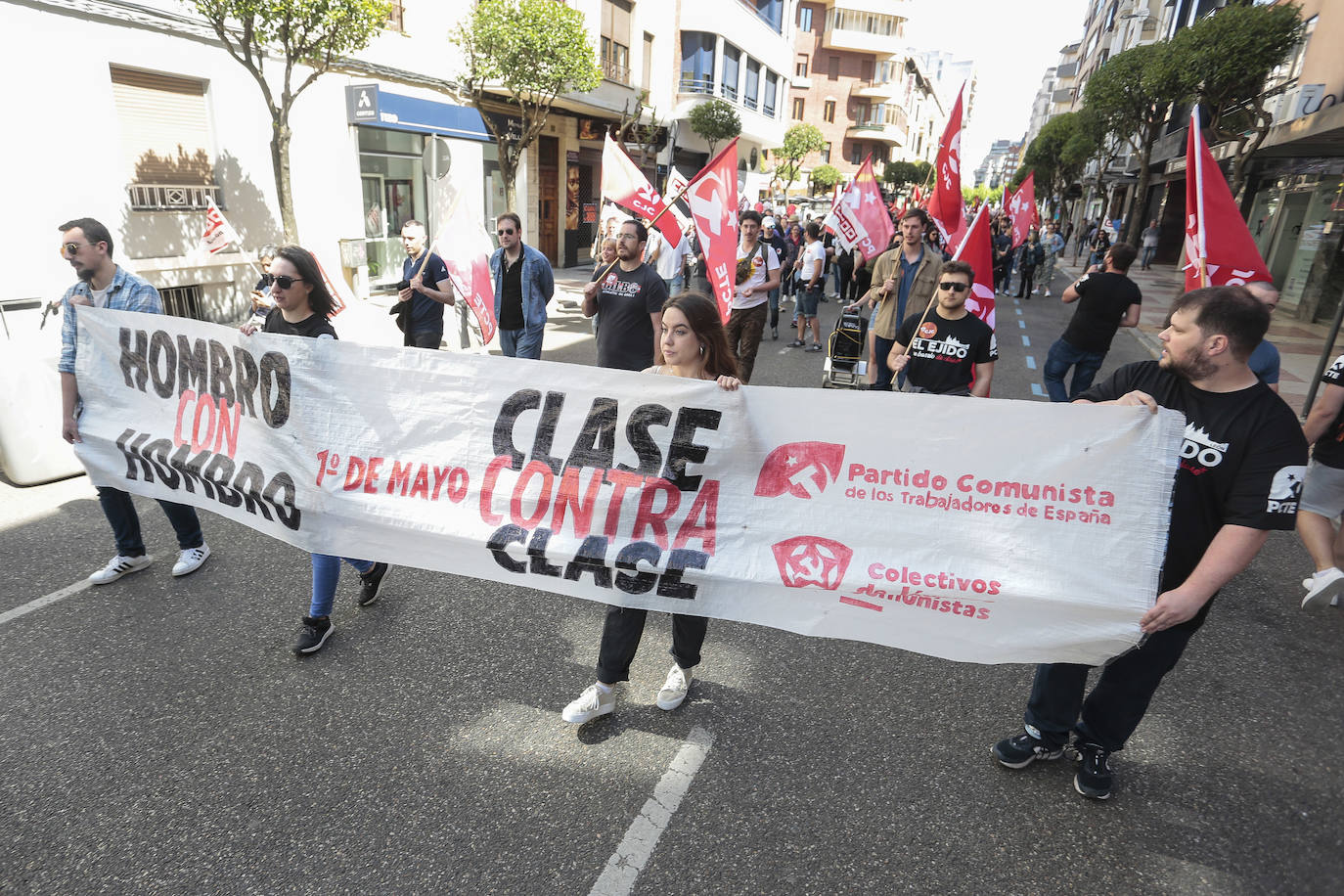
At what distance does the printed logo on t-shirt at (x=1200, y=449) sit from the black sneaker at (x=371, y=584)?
12.4 ft

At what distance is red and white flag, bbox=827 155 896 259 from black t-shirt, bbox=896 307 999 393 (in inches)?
223

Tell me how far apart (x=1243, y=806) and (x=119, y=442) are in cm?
540

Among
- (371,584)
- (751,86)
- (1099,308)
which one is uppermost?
(751,86)

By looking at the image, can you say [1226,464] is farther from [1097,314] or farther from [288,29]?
[288,29]

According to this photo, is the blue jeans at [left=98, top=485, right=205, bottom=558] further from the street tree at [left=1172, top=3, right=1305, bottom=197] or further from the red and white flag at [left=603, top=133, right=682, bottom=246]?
the street tree at [left=1172, top=3, right=1305, bottom=197]

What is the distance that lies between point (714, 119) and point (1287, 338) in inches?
816

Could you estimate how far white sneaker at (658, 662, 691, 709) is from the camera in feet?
10.9

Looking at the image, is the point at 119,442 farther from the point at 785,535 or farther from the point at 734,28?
the point at 734,28

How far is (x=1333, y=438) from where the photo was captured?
14.3 feet

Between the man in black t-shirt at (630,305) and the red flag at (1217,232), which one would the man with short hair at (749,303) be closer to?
the man in black t-shirt at (630,305)

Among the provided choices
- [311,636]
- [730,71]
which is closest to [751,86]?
[730,71]

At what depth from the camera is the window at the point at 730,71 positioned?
103 feet

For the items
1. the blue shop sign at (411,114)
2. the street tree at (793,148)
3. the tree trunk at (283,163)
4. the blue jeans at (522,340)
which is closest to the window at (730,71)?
the street tree at (793,148)

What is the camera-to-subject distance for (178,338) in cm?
379
